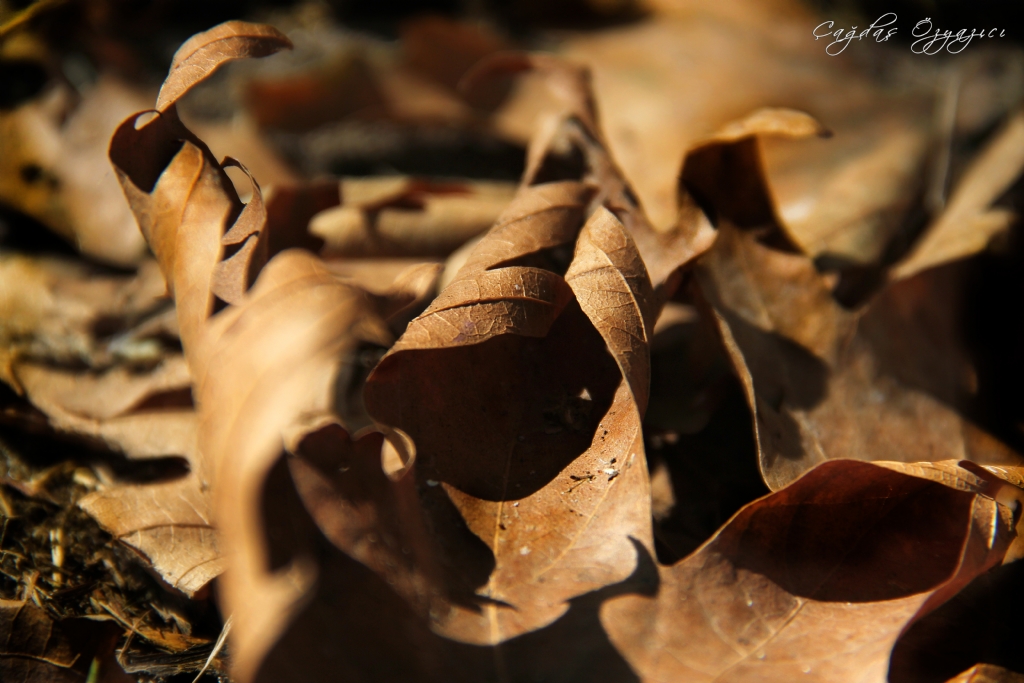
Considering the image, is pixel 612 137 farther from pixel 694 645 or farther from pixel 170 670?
pixel 170 670

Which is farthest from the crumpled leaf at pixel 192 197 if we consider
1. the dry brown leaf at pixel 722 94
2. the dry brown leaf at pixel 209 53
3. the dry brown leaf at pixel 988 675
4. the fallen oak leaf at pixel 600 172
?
the dry brown leaf at pixel 988 675

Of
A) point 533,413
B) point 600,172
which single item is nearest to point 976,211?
point 600,172

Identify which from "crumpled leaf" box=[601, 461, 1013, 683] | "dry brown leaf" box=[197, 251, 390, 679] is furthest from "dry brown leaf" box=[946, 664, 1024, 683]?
"dry brown leaf" box=[197, 251, 390, 679]

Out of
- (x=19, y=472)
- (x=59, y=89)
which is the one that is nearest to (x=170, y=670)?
(x=19, y=472)

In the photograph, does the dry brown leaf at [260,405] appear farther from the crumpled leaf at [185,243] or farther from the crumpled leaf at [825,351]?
the crumpled leaf at [825,351]

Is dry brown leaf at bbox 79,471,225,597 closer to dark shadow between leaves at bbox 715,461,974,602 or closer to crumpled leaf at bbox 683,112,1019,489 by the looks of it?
dark shadow between leaves at bbox 715,461,974,602
